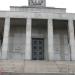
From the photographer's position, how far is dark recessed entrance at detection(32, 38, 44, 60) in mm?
23547

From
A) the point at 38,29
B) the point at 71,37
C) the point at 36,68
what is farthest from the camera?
the point at 38,29

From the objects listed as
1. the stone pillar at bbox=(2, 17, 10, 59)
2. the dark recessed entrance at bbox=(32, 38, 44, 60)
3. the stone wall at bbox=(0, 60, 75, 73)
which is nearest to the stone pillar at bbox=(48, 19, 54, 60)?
the dark recessed entrance at bbox=(32, 38, 44, 60)

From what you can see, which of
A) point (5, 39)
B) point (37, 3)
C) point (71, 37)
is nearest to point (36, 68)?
point (5, 39)

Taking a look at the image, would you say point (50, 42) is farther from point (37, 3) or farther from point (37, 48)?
point (37, 3)

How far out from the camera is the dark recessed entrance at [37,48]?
2355 cm

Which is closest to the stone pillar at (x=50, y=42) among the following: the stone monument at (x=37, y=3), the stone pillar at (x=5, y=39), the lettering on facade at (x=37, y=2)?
the stone monument at (x=37, y=3)

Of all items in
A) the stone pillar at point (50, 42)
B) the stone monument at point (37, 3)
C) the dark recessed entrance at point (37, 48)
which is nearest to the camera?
the stone pillar at point (50, 42)

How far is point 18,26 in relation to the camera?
24.6 meters

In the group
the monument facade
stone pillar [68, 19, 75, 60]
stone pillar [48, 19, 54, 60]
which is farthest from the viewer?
the monument facade

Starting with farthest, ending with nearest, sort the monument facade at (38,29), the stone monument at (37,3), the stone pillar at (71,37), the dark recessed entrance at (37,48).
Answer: the stone monument at (37,3), the dark recessed entrance at (37,48), the monument facade at (38,29), the stone pillar at (71,37)

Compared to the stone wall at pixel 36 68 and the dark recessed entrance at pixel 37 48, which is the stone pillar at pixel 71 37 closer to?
the dark recessed entrance at pixel 37 48

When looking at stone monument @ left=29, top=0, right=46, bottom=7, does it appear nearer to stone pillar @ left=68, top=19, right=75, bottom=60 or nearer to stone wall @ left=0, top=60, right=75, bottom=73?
stone pillar @ left=68, top=19, right=75, bottom=60

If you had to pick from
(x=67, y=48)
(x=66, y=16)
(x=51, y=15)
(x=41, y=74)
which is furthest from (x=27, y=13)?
(x=41, y=74)

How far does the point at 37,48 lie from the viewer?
940 inches
